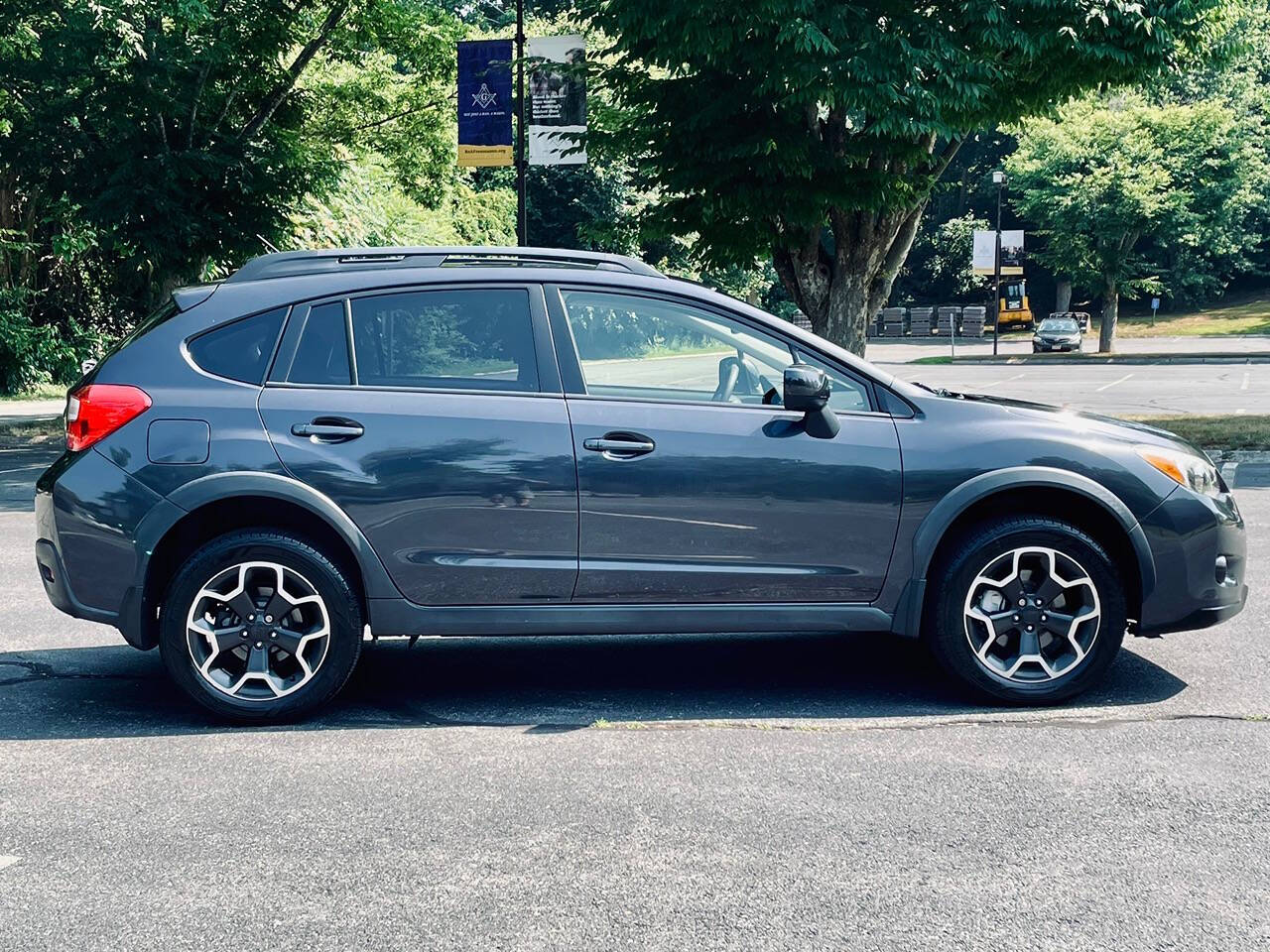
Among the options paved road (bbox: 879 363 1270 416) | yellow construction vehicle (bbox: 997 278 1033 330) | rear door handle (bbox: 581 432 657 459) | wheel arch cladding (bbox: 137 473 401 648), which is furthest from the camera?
yellow construction vehicle (bbox: 997 278 1033 330)

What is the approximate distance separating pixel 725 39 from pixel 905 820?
999cm

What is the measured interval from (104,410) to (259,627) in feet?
3.28

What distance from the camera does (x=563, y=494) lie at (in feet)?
17.3

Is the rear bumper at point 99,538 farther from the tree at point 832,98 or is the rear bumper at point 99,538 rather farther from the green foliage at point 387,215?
the green foliage at point 387,215

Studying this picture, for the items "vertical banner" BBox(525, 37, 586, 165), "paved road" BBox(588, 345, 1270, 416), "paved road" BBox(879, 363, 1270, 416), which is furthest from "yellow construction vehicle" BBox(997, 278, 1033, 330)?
"vertical banner" BBox(525, 37, 586, 165)

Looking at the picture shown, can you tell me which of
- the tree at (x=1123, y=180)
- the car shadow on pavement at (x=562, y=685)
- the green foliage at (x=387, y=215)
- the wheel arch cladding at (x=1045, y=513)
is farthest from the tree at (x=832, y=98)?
the tree at (x=1123, y=180)

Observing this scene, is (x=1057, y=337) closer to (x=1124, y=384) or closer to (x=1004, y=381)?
(x=1004, y=381)

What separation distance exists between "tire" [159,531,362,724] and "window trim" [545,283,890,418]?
118 centimetres

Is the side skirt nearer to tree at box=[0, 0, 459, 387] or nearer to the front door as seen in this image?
the front door

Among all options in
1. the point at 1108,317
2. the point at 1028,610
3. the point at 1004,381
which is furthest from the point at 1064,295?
the point at 1028,610

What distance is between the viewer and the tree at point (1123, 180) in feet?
151

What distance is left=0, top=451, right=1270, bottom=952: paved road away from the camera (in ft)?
11.6

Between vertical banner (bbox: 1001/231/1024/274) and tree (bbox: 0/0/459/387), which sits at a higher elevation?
vertical banner (bbox: 1001/231/1024/274)

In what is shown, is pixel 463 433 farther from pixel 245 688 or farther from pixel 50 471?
pixel 50 471
